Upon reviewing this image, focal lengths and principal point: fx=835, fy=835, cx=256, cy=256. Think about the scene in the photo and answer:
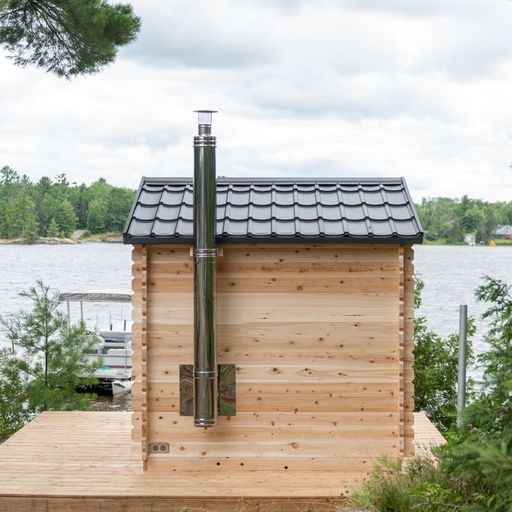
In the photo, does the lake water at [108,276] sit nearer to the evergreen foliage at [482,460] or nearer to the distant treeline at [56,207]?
the distant treeline at [56,207]

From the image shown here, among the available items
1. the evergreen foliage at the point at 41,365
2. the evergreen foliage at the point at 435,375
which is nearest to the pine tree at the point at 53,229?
the evergreen foliage at the point at 41,365

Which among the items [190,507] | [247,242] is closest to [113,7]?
[247,242]

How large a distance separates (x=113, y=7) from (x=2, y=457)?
5214 millimetres

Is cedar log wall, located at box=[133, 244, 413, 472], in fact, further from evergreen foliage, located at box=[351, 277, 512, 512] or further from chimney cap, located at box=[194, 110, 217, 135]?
evergreen foliage, located at box=[351, 277, 512, 512]

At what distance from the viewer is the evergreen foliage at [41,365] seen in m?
9.20

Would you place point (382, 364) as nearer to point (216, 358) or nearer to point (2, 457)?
point (216, 358)

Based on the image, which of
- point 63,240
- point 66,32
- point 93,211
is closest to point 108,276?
point 63,240

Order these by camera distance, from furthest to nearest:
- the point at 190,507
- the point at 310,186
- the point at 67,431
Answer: the point at 67,431, the point at 310,186, the point at 190,507

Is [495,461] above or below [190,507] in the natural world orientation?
above

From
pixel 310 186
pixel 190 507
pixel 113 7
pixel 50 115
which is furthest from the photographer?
pixel 50 115

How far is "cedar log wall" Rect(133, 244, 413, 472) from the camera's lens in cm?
619

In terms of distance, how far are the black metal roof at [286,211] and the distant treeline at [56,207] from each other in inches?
787

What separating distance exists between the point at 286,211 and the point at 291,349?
40.7 inches

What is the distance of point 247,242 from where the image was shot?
605 centimetres
